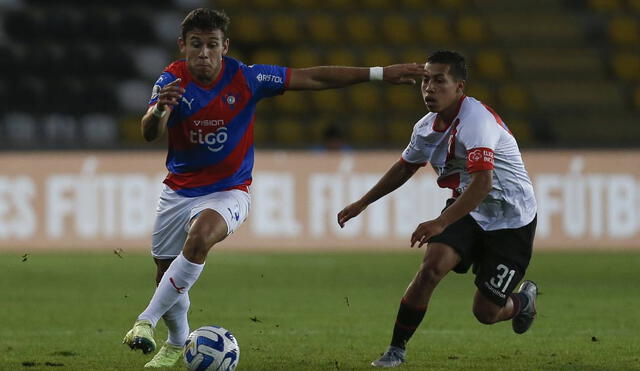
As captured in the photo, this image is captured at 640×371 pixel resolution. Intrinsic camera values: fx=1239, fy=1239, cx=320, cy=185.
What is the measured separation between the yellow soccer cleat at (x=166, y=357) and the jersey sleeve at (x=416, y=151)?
5.83ft

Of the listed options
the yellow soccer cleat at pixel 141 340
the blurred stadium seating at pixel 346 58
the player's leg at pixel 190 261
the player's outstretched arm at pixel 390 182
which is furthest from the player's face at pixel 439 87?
the blurred stadium seating at pixel 346 58

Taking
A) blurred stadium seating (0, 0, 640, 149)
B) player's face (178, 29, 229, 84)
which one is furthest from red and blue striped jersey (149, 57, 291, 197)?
blurred stadium seating (0, 0, 640, 149)

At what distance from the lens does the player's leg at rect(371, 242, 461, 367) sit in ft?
22.9

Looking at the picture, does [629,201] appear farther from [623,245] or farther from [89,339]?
[89,339]

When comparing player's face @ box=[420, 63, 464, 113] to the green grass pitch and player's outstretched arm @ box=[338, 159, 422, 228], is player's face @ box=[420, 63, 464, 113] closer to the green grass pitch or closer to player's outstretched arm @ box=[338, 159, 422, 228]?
player's outstretched arm @ box=[338, 159, 422, 228]

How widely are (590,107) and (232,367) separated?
1741cm

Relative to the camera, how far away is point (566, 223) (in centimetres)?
1680

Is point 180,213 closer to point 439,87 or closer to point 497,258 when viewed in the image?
point 439,87

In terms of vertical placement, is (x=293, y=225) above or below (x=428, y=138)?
below

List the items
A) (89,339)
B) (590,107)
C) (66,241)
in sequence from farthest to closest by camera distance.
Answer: (590,107) < (66,241) < (89,339)

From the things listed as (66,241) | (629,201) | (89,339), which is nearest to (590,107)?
(629,201)

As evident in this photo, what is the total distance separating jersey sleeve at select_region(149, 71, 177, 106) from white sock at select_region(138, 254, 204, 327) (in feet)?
2.83

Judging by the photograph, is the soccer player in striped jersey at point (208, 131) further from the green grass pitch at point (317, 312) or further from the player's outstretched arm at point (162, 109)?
the green grass pitch at point (317, 312)

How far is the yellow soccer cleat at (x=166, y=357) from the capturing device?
7094 mm
